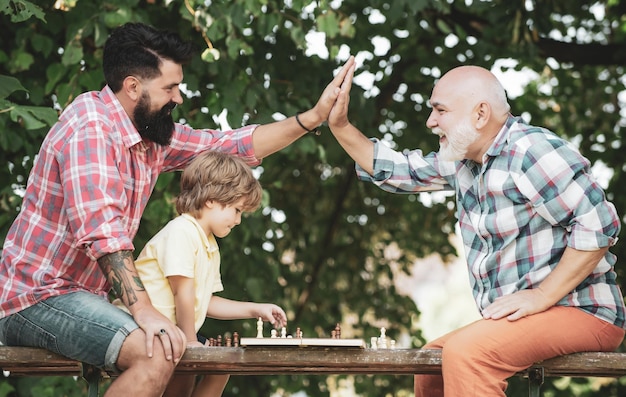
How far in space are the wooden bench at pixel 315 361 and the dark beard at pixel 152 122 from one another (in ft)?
2.90

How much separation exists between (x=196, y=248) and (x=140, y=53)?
0.80 metres

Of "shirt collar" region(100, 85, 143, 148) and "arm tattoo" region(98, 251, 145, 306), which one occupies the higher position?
"shirt collar" region(100, 85, 143, 148)

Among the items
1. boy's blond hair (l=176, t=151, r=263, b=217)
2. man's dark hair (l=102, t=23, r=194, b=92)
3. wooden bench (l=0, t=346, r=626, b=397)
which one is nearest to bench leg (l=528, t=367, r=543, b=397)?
wooden bench (l=0, t=346, r=626, b=397)

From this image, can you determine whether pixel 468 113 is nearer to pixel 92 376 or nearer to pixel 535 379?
pixel 535 379

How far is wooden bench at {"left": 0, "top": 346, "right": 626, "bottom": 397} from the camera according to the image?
347 centimetres

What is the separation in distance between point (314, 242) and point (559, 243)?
16.4 ft

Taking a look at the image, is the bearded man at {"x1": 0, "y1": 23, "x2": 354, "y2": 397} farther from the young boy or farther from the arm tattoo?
the young boy

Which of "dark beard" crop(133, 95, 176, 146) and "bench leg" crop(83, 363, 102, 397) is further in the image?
"dark beard" crop(133, 95, 176, 146)

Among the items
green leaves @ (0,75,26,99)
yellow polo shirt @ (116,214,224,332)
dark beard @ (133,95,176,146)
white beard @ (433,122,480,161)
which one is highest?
green leaves @ (0,75,26,99)

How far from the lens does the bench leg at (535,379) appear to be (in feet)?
11.9

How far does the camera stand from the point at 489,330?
11.4 ft

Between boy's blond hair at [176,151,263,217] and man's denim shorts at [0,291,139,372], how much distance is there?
0.51 metres

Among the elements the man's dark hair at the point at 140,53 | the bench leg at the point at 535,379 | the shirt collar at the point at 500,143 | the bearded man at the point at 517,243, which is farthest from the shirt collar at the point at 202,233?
the bench leg at the point at 535,379

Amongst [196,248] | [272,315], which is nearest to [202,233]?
[196,248]
